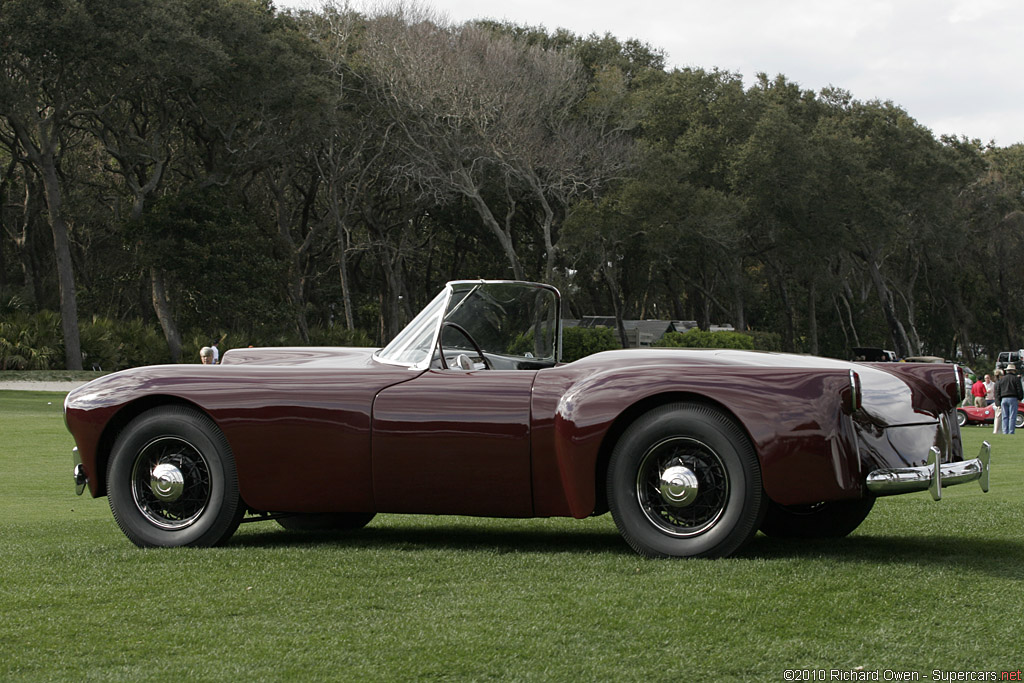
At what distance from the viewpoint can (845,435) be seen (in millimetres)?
5316

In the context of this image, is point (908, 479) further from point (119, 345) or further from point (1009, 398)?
point (119, 345)

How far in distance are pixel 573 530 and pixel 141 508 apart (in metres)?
2.57

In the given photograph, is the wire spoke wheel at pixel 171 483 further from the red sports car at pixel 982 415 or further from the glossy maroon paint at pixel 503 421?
the red sports car at pixel 982 415

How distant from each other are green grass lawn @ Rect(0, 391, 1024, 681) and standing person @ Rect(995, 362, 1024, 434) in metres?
17.4

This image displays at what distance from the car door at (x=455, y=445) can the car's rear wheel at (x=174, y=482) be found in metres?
0.92

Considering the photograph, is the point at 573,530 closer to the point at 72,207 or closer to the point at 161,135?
the point at 161,135

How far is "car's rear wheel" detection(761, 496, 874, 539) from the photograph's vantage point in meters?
6.48

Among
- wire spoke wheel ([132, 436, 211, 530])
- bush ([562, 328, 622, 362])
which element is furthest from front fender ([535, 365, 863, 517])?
bush ([562, 328, 622, 362])

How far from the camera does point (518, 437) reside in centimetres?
587

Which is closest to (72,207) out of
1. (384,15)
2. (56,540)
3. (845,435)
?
(384,15)

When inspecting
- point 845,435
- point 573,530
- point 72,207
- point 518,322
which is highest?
point 72,207

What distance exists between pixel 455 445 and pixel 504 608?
147cm

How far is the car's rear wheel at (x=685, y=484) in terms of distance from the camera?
213 inches

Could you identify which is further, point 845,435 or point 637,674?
point 845,435
